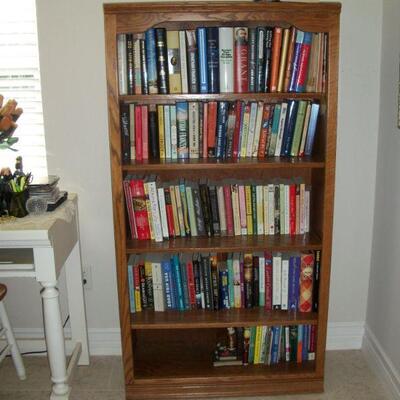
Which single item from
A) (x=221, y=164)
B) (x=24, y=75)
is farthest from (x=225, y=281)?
(x=24, y=75)

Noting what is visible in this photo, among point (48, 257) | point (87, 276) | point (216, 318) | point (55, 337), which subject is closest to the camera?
point (48, 257)

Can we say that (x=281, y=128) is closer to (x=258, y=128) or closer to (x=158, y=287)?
(x=258, y=128)

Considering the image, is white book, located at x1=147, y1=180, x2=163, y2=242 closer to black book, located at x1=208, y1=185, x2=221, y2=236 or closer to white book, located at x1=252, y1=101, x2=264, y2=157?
black book, located at x1=208, y1=185, x2=221, y2=236

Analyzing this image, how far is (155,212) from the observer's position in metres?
2.00

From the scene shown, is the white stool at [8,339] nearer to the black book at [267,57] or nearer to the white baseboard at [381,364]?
the black book at [267,57]

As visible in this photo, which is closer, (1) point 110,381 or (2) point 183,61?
(2) point 183,61

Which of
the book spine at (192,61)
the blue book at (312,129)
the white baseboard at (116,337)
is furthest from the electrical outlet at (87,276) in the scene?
the blue book at (312,129)

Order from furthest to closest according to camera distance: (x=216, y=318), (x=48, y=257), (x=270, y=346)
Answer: (x=270, y=346)
(x=216, y=318)
(x=48, y=257)

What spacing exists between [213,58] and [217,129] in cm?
27

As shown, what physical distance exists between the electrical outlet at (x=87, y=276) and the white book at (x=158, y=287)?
410mm

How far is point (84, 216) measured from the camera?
7.42ft

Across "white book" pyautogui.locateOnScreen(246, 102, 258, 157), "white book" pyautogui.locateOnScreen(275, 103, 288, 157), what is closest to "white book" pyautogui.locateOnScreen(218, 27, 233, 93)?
"white book" pyautogui.locateOnScreen(246, 102, 258, 157)

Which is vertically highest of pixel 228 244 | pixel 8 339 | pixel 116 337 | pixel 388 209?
pixel 388 209

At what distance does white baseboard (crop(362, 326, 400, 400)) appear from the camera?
2039mm
